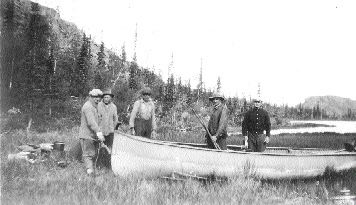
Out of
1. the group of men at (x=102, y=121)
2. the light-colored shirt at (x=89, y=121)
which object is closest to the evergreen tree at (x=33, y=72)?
the group of men at (x=102, y=121)

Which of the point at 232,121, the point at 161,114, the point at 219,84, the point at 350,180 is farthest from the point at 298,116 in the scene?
the point at 350,180

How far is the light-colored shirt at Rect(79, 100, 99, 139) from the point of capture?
8.07 metres

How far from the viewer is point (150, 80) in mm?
64562

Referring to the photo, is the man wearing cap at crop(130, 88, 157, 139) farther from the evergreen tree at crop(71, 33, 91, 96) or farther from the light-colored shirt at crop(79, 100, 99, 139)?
the evergreen tree at crop(71, 33, 91, 96)

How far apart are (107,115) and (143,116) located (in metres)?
0.91

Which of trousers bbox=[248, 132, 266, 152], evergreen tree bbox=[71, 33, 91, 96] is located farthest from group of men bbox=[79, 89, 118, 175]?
evergreen tree bbox=[71, 33, 91, 96]

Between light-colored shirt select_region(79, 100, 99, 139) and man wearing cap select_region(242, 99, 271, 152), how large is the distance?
176 inches

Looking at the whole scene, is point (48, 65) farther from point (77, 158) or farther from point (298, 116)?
point (298, 116)

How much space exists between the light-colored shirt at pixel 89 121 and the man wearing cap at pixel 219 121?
2.76 m

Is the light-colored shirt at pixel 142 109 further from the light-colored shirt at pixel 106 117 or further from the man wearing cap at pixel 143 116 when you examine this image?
the light-colored shirt at pixel 106 117

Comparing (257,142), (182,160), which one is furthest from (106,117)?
(257,142)

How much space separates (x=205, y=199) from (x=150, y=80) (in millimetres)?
58351

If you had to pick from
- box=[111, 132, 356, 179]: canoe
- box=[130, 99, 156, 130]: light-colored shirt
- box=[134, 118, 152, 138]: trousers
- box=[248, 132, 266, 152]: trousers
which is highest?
box=[130, 99, 156, 130]: light-colored shirt

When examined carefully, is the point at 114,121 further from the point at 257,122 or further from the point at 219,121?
the point at 257,122
